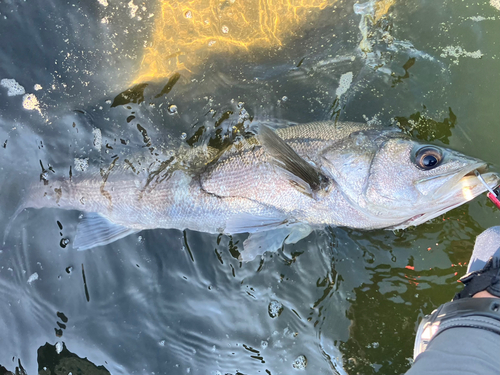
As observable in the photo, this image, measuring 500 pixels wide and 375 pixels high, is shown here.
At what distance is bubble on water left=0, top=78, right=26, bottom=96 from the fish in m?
0.90

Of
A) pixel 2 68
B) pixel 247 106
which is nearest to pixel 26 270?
pixel 2 68

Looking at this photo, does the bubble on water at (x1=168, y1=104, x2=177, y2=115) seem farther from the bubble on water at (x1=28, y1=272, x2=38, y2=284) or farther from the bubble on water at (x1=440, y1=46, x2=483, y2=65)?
the bubble on water at (x1=440, y1=46, x2=483, y2=65)

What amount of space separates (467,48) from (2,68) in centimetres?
430

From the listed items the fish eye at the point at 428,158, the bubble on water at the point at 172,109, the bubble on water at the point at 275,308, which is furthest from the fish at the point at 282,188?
the bubble on water at the point at 275,308

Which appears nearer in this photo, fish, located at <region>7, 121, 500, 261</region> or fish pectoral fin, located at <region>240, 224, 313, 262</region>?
fish, located at <region>7, 121, 500, 261</region>

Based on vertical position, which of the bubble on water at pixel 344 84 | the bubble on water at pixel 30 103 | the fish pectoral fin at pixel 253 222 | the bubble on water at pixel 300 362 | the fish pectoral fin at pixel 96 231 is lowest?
the bubble on water at pixel 300 362

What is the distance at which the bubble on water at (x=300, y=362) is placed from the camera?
293cm

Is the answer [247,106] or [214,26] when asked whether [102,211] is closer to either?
[247,106]

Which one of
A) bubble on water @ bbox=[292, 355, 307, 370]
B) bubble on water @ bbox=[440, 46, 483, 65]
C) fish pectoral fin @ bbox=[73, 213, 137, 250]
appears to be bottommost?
bubble on water @ bbox=[292, 355, 307, 370]

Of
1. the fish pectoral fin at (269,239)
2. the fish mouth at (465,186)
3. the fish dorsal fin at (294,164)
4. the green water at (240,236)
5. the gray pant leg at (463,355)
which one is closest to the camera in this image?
the gray pant leg at (463,355)

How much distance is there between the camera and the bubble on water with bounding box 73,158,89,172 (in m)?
2.89

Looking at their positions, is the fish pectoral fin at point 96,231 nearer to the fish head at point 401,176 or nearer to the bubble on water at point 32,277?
the bubble on water at point 32,277

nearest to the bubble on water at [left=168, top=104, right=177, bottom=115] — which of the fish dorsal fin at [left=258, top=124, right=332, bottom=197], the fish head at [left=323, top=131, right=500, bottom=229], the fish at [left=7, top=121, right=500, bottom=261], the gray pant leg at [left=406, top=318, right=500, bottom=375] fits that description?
the fish at [left=7, top=121, right=500, bottom=261]

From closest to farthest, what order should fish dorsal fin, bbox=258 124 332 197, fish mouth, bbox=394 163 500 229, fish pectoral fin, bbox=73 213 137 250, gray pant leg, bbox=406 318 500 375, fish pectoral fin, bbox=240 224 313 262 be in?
gray pant leg, bbox=406 318 500 375, fish mouth, bbox=394 163 500 229, fish dorsal fin, bbox=258 124 332 197, fish pectoral fin, bbox=240 224 313 262, fish pectoral fin, bbox=73 213 137 250
